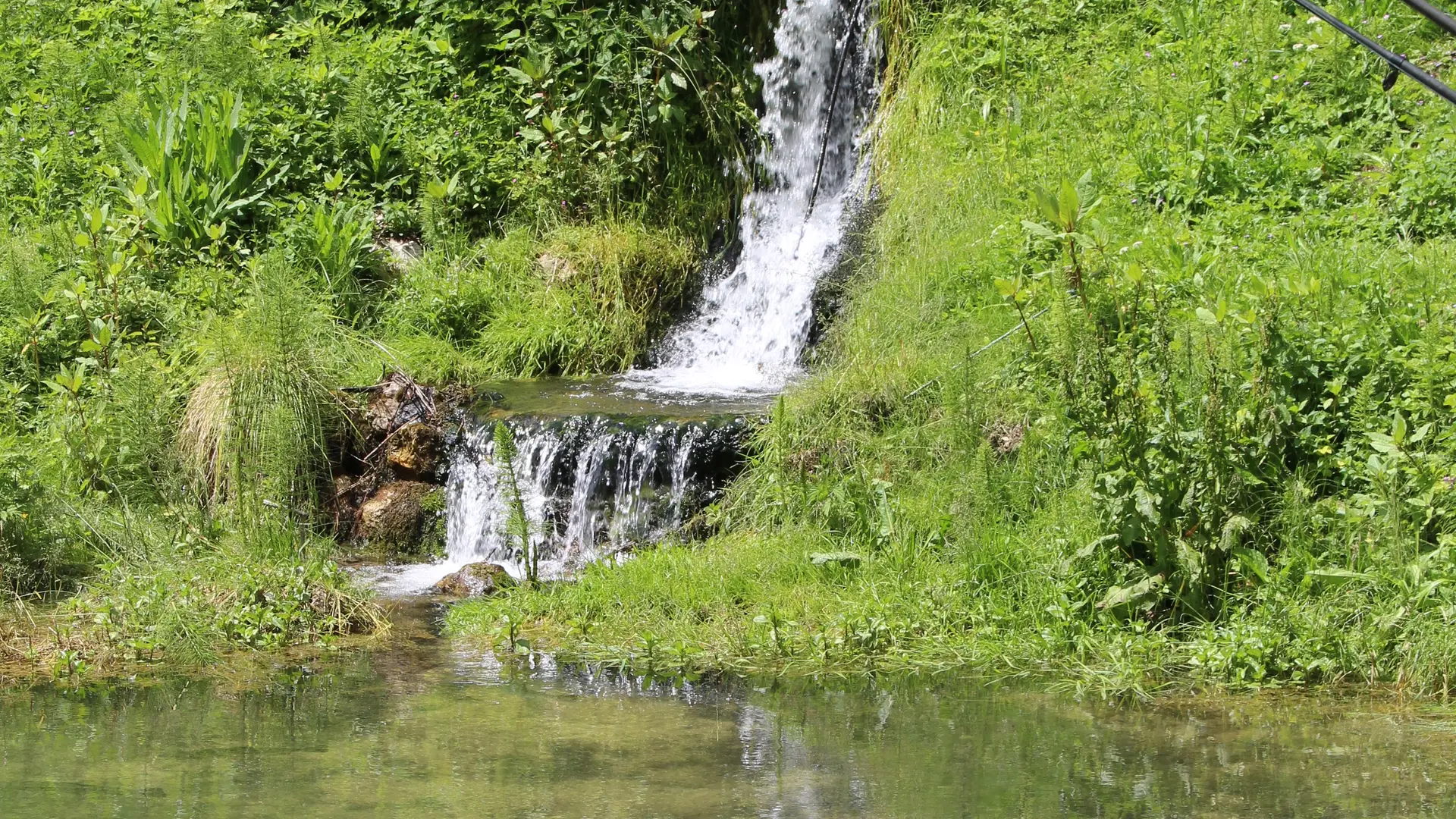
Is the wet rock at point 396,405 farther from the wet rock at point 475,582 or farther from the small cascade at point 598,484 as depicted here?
the wet rock at point 475,582

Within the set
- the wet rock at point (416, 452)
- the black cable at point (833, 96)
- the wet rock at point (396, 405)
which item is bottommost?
the wet rock at point (416, 452)

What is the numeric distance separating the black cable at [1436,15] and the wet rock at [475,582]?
539 centimetres

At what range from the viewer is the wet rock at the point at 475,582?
24.0 ft

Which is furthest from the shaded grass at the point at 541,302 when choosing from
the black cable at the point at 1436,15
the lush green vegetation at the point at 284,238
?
the black cable at the point at 1436,15

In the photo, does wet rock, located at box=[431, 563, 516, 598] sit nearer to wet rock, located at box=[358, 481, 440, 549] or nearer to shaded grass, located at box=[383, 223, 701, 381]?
wet rock, located at box=[358, 481, 440, 549]

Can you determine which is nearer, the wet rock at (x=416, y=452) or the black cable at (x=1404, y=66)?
→ the black cable at (x=1404, y=66)

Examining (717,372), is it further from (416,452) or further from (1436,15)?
(1436,15)

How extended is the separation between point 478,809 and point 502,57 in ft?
30.5

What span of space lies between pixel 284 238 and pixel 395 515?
109 inches

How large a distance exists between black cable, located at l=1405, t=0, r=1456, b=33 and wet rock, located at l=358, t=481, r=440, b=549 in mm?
6922

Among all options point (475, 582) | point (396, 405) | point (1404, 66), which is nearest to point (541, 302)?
point (396, 405)

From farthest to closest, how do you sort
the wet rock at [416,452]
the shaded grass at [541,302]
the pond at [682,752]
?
the shaded grass at [541,302] < the wet rock at [416,452] < the pond at [682,752]

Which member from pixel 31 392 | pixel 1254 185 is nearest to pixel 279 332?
pixel 31 392

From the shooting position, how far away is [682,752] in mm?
4824
